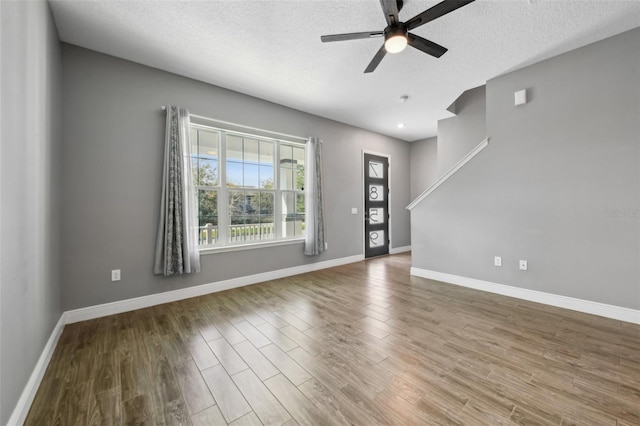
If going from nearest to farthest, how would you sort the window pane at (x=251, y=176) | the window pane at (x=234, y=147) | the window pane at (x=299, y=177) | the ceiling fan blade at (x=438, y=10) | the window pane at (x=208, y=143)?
the ceiling fan blade at (x=438, y=10) → the window pane at (x=208, y=143) → the window pane at (x=234, y=147) → the window pane at (x=251, y=176) → the window pane at (x=299, y=177)

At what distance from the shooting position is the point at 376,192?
604 cm

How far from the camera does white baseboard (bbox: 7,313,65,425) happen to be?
1.37 m

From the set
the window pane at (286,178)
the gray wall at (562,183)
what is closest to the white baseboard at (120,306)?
the window pane at (286,178)

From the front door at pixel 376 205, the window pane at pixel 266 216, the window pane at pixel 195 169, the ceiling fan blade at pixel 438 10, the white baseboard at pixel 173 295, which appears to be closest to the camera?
the ceiling fan blade at pixel 438 10

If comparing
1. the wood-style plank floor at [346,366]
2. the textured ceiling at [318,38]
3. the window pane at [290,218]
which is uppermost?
the textured ceiling at [318,38]

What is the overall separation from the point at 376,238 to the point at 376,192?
109 cm

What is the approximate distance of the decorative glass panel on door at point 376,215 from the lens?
589 centimetres

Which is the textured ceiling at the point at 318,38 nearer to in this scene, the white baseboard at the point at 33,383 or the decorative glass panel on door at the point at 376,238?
the white baseboard at the point at 33,383

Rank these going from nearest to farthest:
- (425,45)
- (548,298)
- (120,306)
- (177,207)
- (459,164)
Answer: (425,45), (120,306), (548,298), (177,207), (459,164)

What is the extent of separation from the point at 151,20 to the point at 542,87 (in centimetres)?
436

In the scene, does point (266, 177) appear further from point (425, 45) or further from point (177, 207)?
point (425, 45)

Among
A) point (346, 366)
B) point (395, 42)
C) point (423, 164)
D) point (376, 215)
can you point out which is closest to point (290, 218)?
point (376, 215)

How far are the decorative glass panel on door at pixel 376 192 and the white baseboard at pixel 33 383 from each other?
5.26 meters

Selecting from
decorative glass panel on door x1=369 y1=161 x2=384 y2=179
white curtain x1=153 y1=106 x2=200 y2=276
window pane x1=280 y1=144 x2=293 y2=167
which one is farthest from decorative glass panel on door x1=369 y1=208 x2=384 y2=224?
white curtain x1=153 y1=106 x2=200 y2=276
